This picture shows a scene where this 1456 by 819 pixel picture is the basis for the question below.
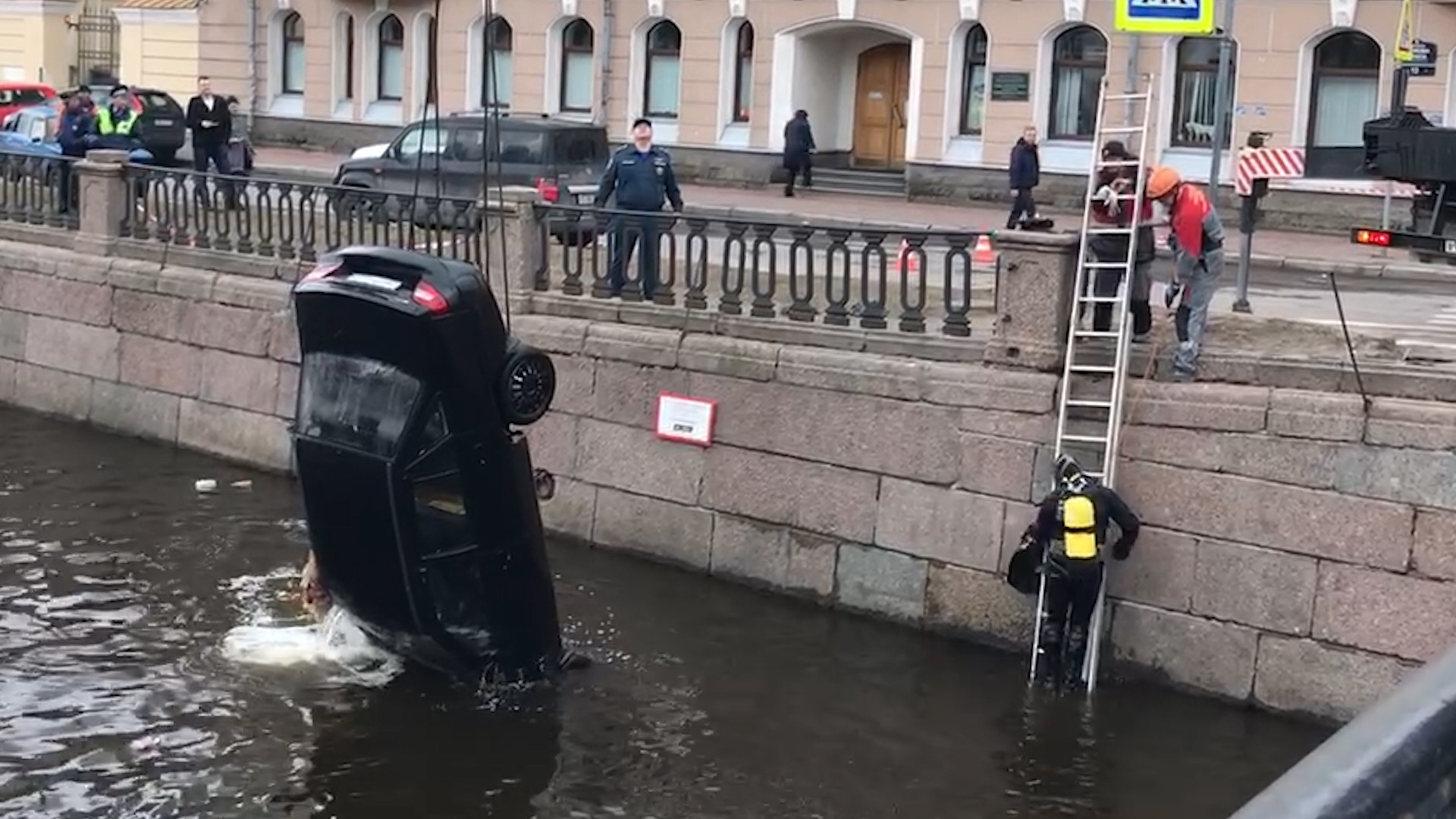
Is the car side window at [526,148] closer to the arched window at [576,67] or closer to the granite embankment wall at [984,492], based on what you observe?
the granite embankment wall at [984,492]

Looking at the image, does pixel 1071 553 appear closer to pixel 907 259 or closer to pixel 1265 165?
pixel 907 259

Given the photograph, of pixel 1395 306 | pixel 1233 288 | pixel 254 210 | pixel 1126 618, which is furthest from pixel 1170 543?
pixel 254 210

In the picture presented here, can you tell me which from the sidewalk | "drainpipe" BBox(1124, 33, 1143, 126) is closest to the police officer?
the sidewalk

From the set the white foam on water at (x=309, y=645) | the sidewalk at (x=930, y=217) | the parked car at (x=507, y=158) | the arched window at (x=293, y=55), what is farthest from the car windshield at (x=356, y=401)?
the arched window at (x=293, y=55)

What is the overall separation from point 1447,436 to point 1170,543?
1521 mm

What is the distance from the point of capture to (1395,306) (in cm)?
1445

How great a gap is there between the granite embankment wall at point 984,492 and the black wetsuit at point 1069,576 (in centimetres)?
26

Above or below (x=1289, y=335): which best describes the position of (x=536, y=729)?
below

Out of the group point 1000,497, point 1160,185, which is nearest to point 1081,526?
point 1000,497

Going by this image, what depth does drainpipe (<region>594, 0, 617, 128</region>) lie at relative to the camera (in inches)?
1231

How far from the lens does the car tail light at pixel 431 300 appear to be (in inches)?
344

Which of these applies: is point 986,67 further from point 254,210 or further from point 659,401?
point 659,401

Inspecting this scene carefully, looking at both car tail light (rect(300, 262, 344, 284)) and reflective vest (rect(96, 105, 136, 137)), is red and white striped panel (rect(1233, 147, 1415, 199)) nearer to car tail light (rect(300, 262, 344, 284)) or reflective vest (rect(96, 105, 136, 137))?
car tail light (rect(300, 262, 344, 284))

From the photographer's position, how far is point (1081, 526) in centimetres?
964
